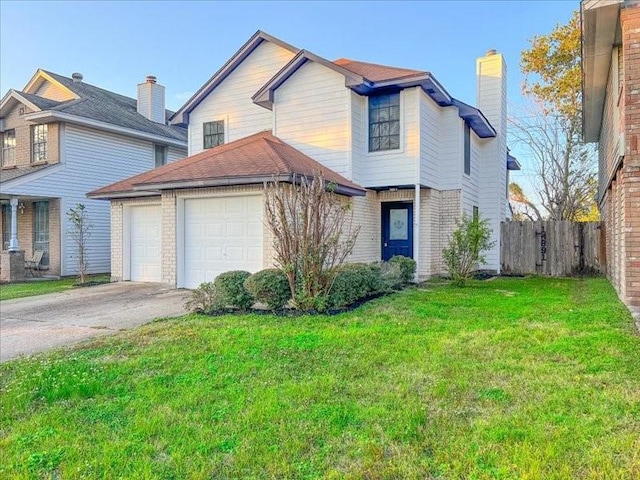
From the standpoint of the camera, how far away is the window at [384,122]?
12.3m

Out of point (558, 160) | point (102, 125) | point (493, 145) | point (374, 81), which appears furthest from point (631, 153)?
point (102, 125)

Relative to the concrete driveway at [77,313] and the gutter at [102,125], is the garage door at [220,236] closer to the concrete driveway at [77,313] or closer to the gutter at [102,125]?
the concrete driveway at [77,313]

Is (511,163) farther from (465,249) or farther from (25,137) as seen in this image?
(25,137)

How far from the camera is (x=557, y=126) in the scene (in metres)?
20.8

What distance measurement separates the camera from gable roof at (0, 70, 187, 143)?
16.2 m

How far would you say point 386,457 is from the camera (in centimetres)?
297

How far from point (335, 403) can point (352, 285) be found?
185 inches

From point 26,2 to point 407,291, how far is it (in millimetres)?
14105

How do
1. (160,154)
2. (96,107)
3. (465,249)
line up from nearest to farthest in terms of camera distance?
1. (465,249)
2. (96,107)
3. (160,154)

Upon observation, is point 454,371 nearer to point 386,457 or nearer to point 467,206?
point 386,457

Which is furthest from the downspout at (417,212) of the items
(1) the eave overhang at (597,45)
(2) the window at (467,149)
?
(1) the eave overhang at (597,45)

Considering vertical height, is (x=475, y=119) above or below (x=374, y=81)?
below

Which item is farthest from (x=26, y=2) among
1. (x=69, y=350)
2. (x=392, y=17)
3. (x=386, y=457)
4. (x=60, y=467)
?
(x=386, y=457)

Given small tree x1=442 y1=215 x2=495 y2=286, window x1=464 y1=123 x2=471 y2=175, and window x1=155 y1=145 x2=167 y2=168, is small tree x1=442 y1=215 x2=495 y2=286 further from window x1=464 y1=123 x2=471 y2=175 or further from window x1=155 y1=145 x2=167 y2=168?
window x1=155 y1=145 x2=167 y2=168
